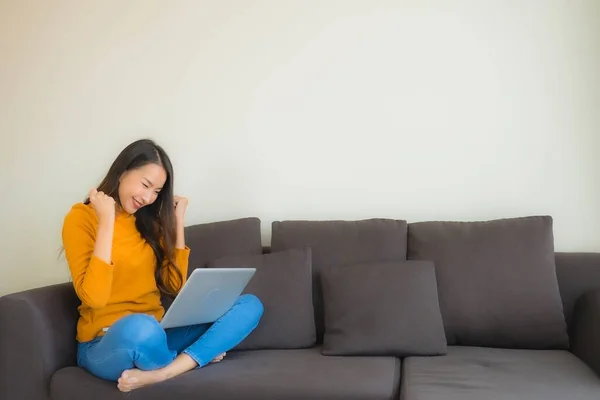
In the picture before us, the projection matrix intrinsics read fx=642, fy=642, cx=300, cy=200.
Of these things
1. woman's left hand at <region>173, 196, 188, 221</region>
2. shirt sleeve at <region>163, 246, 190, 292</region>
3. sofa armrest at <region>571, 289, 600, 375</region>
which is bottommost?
sofa armrest at <region>571, 289, 600, 375</region>

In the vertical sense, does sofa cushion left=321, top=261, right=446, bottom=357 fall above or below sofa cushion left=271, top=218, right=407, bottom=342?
below

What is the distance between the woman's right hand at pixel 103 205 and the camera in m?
2.14

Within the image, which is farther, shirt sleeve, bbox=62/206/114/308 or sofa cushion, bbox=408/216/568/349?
sofa cushion, bbox=408/216/568/349

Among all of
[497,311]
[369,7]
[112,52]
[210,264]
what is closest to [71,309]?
[210,264]

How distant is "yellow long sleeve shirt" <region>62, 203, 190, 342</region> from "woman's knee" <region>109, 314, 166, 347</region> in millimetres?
175

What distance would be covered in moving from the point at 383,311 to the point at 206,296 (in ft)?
2.17

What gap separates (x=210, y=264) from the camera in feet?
8.57

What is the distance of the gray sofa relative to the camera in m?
1.98

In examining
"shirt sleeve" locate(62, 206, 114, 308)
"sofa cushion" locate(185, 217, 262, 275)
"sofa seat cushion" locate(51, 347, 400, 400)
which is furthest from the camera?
"sofa cushion" locate(185, 217, 262, 275)

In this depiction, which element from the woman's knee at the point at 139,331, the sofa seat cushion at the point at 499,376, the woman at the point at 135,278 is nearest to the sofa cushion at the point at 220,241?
the woman at the point at 135,278

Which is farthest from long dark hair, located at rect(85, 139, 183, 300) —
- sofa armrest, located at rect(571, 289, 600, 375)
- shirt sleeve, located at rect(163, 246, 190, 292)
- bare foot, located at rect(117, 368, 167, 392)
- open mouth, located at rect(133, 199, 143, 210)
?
sofa armrest, located at rect(571, 289, 600, 375)

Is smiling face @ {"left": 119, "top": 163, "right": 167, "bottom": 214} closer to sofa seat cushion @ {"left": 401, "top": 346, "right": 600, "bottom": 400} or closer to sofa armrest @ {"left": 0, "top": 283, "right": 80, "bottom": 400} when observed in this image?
sofa armrest @ {"left": 0, "top": 283, "right": 80, "bottom": 400}

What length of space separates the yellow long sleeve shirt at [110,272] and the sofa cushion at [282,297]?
0.96 feet

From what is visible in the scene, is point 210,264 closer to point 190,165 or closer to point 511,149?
point 190,165
